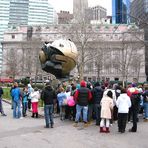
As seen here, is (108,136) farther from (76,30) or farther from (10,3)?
(10,3)

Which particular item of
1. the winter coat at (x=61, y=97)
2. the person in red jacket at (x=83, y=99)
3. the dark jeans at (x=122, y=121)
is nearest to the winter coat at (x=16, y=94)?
the winter coat at (x=61, y=97)

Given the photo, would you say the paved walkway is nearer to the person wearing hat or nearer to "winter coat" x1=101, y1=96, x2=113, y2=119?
the person wearing hat

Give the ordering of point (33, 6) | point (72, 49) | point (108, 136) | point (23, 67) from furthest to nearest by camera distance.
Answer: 1. point (33, 6)
2. point (23, 67)
3. point (72, 49)
4. point (108, 136)

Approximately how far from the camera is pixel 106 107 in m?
13.1

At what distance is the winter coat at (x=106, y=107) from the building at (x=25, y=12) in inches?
5606

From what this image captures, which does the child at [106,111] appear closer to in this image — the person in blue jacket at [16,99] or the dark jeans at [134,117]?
the dark jeans at [134,117]

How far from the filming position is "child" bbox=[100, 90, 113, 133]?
42.1 feet

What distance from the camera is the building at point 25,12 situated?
507 feet

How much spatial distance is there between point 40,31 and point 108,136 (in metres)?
94.0

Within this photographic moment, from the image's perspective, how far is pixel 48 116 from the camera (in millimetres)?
13812

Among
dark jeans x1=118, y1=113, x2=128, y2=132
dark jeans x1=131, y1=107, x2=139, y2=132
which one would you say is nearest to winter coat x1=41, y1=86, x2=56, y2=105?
dark jeans x1=118, y1=113, x2=128, y2=132

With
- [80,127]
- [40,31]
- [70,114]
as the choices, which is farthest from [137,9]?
[40,31]

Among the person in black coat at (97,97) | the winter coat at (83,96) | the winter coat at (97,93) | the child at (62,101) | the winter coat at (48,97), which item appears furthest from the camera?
the child at (62,101)

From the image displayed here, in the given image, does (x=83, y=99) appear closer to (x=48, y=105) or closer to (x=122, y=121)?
(x=48, y=105)
